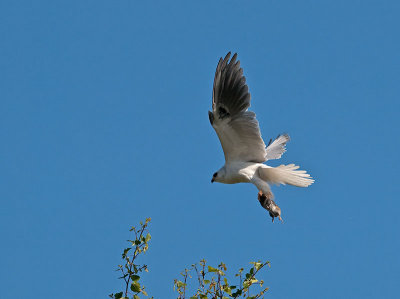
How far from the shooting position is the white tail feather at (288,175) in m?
6.60

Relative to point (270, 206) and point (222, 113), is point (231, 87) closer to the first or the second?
point (222, 113)

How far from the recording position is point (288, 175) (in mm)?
6609

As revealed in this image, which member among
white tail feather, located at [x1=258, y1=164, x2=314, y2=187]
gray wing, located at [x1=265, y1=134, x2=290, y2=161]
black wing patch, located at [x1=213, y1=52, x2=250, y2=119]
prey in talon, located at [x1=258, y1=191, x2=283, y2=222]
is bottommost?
prey in talon, located at [x1=258, y1=191, x2=283, y2=222]

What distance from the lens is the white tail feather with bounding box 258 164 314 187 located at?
6602 millimetres

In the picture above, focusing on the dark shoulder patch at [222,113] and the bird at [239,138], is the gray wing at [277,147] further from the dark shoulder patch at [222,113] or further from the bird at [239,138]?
the dark shoulder patch at [222,113]

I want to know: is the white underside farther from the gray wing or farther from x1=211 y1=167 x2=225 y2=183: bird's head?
the gray wing

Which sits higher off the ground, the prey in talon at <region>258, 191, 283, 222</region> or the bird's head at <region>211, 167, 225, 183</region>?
the bird's head at <region>211, 167, 225, 183</region>

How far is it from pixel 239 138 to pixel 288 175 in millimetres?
673

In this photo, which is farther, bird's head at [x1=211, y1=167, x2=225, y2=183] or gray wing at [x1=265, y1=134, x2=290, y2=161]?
gray wing at [x1=265, y1=134, x2=290, y2=161]

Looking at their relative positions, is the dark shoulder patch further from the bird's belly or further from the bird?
the bird's belly

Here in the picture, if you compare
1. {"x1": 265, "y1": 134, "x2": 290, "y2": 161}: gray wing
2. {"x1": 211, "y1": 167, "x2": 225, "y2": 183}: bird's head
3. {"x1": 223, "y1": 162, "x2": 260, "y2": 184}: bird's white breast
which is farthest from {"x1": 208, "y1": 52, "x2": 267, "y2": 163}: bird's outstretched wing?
{"x1": 265, "y1": 134, "x2": 290, "y2": 161}: gray wing

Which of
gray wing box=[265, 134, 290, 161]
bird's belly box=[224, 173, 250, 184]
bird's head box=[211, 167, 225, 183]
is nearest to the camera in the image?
bird's belly box=[224, 173, 250, 184]

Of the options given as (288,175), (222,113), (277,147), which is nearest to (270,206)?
(288,175)

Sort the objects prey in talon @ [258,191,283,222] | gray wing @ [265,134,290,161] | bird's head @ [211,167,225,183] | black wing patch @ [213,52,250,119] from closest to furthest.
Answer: prey in talon @ [258,191,283,222], black wing patch @ [213,52,250,119], bird's head @ [211,167,225,183], gray wing @ [265,134,290,161]
